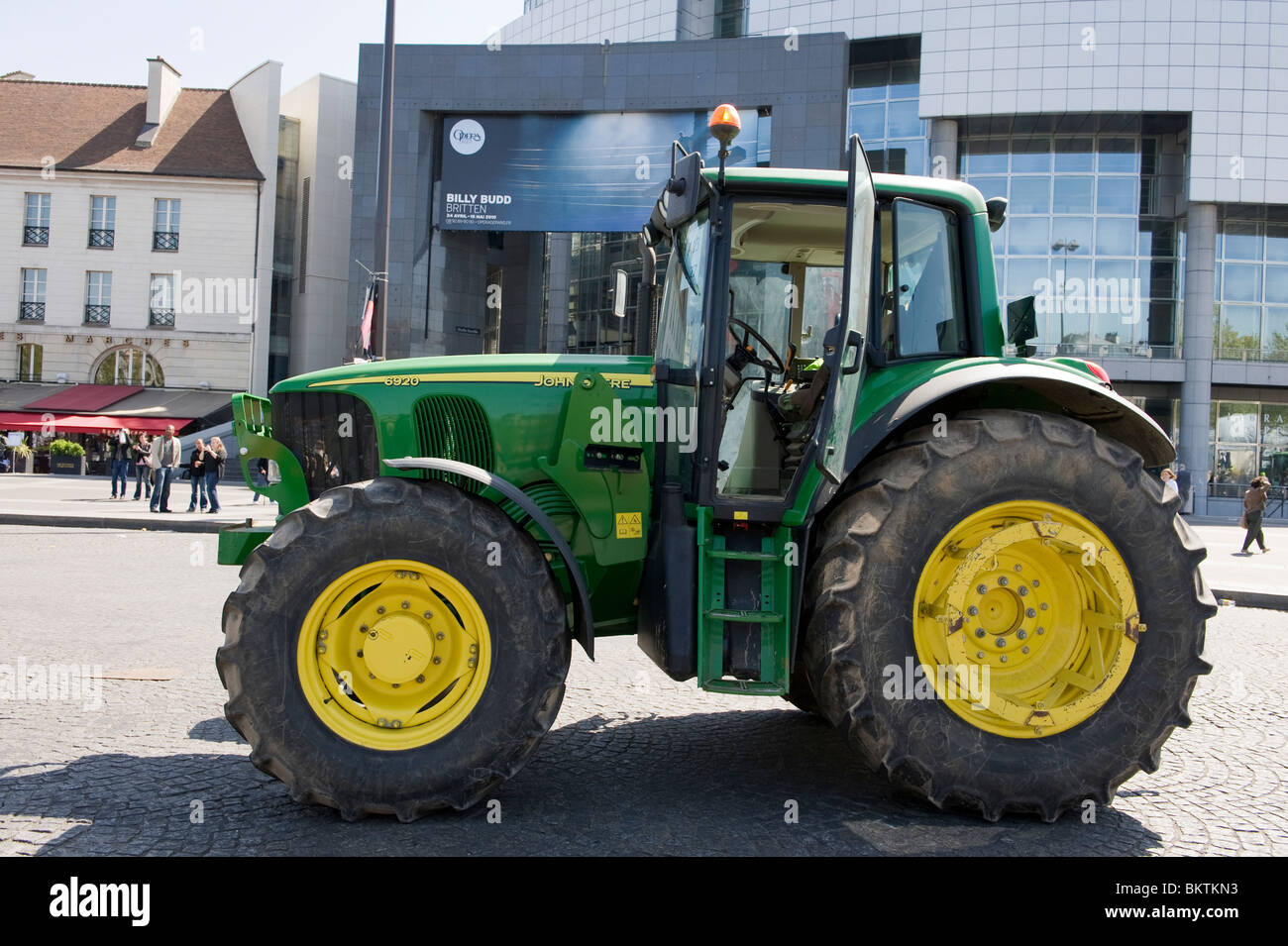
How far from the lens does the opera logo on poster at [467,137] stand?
3506 cm

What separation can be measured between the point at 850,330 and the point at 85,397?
4127 cm

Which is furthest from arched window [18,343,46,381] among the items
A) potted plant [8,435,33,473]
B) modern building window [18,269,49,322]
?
potted plant [8,435,33,473]

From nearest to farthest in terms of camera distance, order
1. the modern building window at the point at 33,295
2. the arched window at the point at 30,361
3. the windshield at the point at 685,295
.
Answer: the windshield at the point at 685,295 < the arched window at the point at 30,361 < the modern building window at the point at 33,295

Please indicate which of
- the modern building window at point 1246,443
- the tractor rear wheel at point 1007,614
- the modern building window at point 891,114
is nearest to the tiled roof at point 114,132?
the modern building window at point 891,114

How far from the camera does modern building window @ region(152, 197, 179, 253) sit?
40125mm

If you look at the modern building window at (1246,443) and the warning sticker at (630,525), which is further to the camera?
the modern building window at (1246,443)

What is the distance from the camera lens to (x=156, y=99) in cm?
4125

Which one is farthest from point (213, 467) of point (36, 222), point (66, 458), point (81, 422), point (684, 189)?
point (36, 222)

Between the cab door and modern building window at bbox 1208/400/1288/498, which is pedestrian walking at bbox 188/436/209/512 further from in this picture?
modern building window at bbox 1208/400/1288/498

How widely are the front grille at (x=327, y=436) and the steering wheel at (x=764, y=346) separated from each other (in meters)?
1.76

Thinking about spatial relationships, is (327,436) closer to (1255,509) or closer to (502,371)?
(502,371)

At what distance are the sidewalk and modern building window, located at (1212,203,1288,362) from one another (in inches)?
1305

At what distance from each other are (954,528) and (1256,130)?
37150mm

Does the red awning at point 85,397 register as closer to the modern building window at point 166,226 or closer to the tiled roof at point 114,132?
the modern building window at point 166,226
